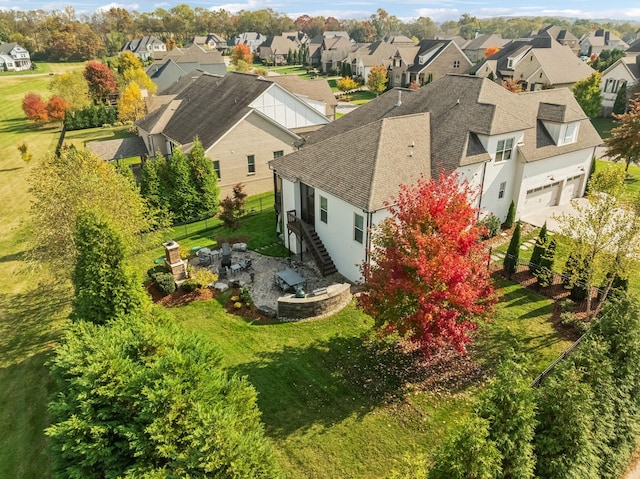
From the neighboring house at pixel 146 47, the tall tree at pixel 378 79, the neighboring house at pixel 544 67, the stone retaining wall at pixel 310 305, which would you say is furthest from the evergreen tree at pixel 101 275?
the neighboring house at pixel 146 47

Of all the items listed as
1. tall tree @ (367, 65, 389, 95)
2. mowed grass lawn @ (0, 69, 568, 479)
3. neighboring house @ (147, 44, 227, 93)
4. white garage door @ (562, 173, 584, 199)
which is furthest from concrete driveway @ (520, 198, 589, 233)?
neighboring house @ (147, 44, 227, 93)

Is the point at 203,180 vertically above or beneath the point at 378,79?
beneath

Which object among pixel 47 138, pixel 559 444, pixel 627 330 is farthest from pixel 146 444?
pixel 47 138

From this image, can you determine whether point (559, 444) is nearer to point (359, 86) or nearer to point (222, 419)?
point (222, 419)

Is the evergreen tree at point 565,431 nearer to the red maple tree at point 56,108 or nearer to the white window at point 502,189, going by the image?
the white window at point 502,189

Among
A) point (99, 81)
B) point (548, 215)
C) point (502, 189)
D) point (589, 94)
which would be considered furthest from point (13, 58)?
point (548, 215)

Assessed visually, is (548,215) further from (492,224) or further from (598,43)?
(598,43)

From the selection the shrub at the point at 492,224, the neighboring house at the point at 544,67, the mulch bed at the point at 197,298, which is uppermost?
the neighboring house at the point at 544,67
